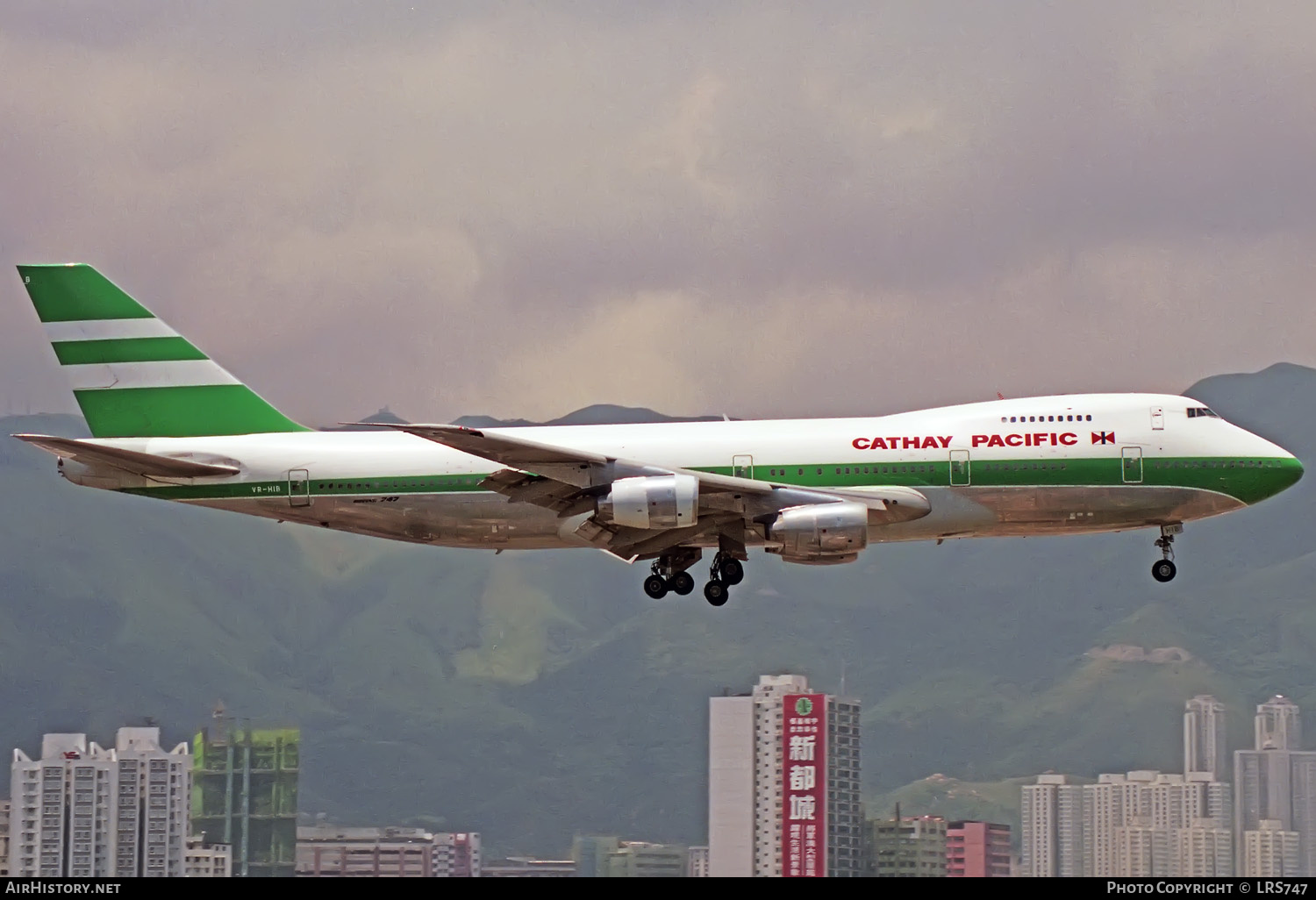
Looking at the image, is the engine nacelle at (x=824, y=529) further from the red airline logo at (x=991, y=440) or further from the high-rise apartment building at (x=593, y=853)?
the high-rise apartment building at (x=593, y=853)

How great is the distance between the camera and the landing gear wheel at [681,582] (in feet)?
178

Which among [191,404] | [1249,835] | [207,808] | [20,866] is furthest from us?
[1249,835]

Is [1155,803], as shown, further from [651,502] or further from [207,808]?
[651,502]

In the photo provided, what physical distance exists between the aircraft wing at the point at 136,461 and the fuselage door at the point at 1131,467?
23.4 metres

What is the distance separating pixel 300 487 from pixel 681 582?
1075cm

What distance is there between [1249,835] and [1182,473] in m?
136

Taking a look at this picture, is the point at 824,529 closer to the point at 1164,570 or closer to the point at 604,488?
the point at 604,488

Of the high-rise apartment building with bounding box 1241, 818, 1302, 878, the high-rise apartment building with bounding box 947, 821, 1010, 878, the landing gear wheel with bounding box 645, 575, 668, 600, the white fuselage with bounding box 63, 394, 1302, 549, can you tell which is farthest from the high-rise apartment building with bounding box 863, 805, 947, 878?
the white fuselage with bounding box 63, 394, 1302, 549

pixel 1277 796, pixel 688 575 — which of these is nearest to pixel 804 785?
pixel 1277 796

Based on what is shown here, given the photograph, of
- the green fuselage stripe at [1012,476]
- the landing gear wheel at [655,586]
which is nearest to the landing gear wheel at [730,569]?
the landing gear wheel at [655,586]

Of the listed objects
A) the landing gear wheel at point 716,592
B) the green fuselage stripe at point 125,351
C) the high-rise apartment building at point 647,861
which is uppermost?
the green fuselage stripe at point 125,351

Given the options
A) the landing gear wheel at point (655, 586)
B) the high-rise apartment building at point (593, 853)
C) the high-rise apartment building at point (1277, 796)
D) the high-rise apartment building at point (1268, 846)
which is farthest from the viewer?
the high-rise apartment building at point (1277, 796)

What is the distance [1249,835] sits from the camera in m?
176
